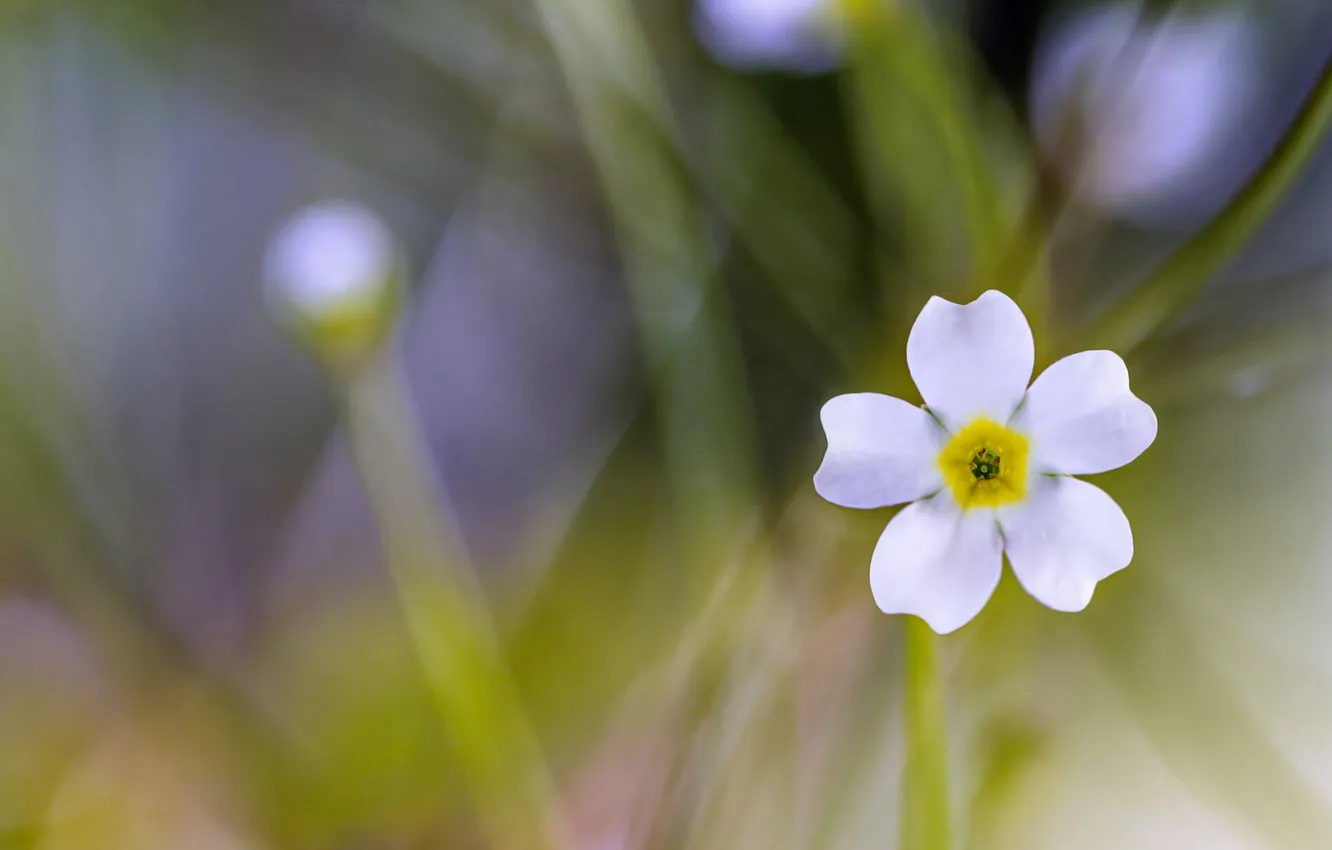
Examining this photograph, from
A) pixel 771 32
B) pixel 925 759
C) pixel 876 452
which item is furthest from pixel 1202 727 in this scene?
pixel 771 32

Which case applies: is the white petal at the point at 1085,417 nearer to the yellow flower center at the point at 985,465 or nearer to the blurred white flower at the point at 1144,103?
the yellow flower center at the point at 985,465

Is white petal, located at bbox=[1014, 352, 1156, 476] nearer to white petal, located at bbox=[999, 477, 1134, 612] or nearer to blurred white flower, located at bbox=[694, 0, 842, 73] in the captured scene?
white petal, located at bbox=[999, 477, 1134, 612]

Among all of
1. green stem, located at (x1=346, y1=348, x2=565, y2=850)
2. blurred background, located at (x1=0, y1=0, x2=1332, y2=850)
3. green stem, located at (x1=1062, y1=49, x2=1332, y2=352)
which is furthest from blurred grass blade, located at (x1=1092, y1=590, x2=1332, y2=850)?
green stem, located at (x1=346, y1=348, x2=565, y2=850)

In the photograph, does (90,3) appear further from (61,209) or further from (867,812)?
(867,812)

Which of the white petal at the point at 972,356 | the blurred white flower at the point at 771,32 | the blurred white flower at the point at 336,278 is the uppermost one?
the blurred white flower at the point at 771,32

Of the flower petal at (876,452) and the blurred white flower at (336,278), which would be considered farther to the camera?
the blurred white flower at (336,278)

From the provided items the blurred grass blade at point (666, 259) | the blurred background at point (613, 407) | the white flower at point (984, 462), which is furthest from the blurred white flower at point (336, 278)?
the white flower at point (984, 462)

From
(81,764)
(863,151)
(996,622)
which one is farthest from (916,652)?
(81,764)
